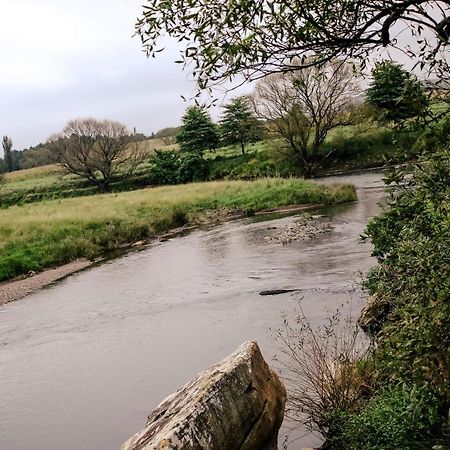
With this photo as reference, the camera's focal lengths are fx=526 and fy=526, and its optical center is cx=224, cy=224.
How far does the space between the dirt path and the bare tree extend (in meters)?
24.6

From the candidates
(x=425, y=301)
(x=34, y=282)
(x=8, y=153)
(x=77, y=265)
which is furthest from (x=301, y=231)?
(x=8, y=153)

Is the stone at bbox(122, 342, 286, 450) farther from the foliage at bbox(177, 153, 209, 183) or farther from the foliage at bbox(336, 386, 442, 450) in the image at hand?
the foliage at bbox(177, 153, 209, 183)

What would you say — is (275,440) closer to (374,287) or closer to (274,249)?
(374,287)

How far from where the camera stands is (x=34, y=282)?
67.8 ft

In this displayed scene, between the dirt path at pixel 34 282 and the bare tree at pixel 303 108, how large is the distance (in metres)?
24.6

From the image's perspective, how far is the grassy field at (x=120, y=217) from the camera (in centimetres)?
2398

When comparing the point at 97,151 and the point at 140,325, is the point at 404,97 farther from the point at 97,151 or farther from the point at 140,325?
the point at 97,151

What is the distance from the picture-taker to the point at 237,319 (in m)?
12.9

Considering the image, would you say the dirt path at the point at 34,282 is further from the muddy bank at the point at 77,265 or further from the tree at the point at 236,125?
the tree at the point at 236,125

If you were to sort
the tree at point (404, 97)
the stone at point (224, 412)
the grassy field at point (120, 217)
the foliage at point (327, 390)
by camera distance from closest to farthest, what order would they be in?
the tree at point (404, 97) → the stone at point (224, 412) → the foliage at point (327, 390) → the grassy field at point (120, 217)

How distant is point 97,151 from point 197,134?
10619 mm

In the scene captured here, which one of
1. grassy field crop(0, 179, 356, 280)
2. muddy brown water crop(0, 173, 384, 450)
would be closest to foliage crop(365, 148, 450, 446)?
muddy brown water crop(0, 173, 384, 450)

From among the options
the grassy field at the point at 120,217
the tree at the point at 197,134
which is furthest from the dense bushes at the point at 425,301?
the tree at the point at 197,134

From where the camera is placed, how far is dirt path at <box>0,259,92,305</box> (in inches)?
754
